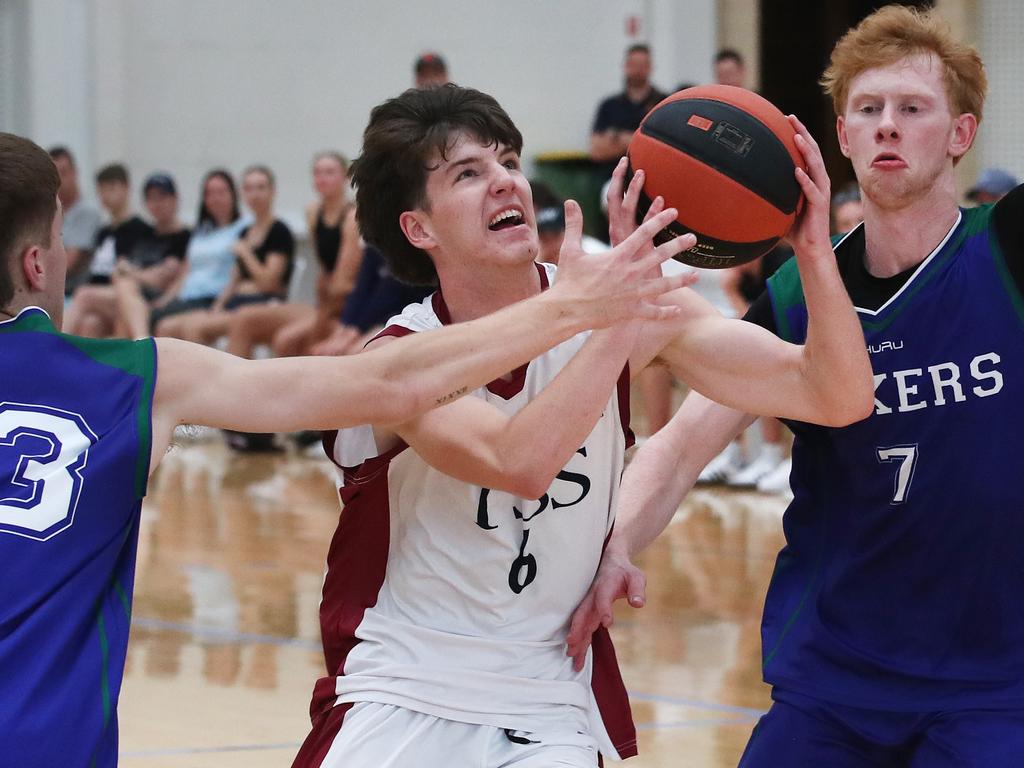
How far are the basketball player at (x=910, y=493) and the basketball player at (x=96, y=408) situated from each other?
2.12 feet

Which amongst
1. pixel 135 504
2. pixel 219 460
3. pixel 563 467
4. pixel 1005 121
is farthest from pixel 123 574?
pixel 1005 121

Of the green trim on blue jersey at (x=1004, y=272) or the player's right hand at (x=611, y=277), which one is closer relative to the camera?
the player's right hand at (x=611, y=277)

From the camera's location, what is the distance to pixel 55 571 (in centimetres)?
254

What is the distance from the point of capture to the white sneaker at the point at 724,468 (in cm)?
1032

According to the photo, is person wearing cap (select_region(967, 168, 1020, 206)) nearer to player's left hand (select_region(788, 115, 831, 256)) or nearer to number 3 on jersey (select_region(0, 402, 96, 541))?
player's left hand (select_region(788, 115, 831, 256))

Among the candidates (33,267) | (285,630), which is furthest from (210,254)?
(33,267)

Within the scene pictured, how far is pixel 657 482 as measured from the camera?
3508 millimetres

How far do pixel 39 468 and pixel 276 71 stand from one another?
14461 mm

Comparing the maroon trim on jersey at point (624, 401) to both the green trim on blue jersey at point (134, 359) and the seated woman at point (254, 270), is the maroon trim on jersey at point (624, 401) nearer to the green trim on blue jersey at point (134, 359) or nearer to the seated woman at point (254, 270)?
the green trim on blue jersey at point (134, 359)

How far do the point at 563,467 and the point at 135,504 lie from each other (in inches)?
32.5

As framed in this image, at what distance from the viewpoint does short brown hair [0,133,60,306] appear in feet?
8.60

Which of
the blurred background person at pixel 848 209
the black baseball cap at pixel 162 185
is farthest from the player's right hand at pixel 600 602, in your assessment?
the black baseball cap at pixel 162 185

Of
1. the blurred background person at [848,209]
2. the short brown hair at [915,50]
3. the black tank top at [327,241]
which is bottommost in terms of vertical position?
the black tank top at [327,241]

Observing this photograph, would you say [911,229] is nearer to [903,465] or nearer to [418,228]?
[903,465]
